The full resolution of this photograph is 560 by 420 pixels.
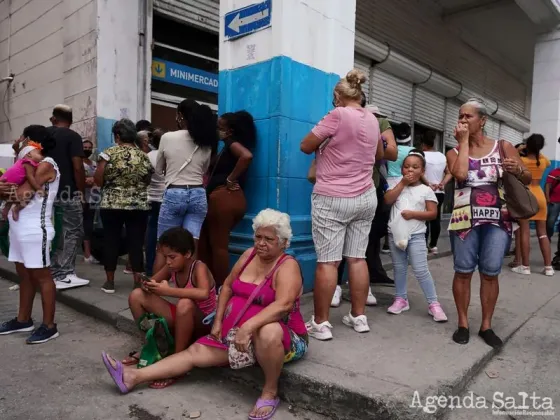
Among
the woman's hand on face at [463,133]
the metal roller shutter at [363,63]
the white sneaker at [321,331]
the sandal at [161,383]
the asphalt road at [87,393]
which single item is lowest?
the asphalt road at [87,393]

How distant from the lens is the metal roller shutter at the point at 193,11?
22.4ft

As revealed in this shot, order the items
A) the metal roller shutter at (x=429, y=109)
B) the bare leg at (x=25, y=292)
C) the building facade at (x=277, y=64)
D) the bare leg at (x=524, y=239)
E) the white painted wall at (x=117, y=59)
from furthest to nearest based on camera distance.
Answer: the metal roller shutter at (x=429, y=109), the white painted wall at (x=117, y=59), the bare leg at (x=524, y=239), the building facade at (x=277, y=64), the bare leg at (x=25, y=292)

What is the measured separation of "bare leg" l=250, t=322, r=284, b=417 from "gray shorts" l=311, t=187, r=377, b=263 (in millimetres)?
911

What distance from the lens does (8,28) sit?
29.1 ft

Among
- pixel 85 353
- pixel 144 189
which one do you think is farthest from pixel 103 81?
pixel 85 353

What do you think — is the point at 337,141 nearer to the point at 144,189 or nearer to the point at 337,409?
the point at 337,409

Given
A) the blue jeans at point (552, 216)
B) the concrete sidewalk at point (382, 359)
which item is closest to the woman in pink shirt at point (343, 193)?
the concrete sidewalk at point (382, 359)

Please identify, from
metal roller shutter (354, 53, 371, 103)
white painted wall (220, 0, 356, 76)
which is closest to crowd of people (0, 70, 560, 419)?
white painted wall (220, 0, 356, 76)

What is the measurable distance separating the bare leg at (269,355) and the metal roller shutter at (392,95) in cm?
810

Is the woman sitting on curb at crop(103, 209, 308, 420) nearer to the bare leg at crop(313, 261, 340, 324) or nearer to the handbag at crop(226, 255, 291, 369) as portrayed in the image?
the handbag at crop(226, 255, 291, 369)

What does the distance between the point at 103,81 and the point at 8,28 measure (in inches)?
164

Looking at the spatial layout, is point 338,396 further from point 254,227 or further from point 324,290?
point 254,227

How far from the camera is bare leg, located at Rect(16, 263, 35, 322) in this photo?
3684mm

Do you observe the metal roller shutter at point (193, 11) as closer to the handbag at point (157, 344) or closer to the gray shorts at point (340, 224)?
the gray shorts at point (340, 224)
